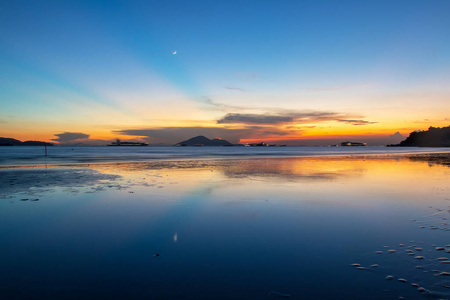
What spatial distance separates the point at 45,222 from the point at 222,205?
6.09 meters

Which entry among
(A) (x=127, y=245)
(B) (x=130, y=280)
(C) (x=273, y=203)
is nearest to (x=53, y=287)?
(B) (x=130, y=280)

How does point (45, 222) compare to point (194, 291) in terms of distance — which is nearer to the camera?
point (194, 291)

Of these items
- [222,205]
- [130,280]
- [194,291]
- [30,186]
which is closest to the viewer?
[194,291]

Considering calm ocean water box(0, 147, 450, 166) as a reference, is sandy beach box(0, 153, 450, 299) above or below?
below

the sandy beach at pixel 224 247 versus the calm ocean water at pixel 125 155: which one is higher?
the calm ocean water at pixel 125 155

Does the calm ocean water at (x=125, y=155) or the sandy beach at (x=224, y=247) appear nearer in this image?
the sandy beach at (x=224, y=247)

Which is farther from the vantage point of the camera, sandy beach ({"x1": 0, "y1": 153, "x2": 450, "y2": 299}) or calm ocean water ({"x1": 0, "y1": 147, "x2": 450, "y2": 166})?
calm ocean water ({"x1": 0, "y1": 147, "x2": 450, "y2": 166})

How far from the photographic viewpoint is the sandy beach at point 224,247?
4684mm

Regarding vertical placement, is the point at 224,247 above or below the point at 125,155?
below

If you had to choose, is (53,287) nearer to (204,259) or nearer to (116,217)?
(204,259)

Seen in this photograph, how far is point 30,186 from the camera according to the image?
1568cm

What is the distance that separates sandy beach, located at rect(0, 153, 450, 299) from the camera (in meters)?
4.68

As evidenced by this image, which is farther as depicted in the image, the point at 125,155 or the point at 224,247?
the point at 125,155

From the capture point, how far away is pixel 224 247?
659 centimetres
